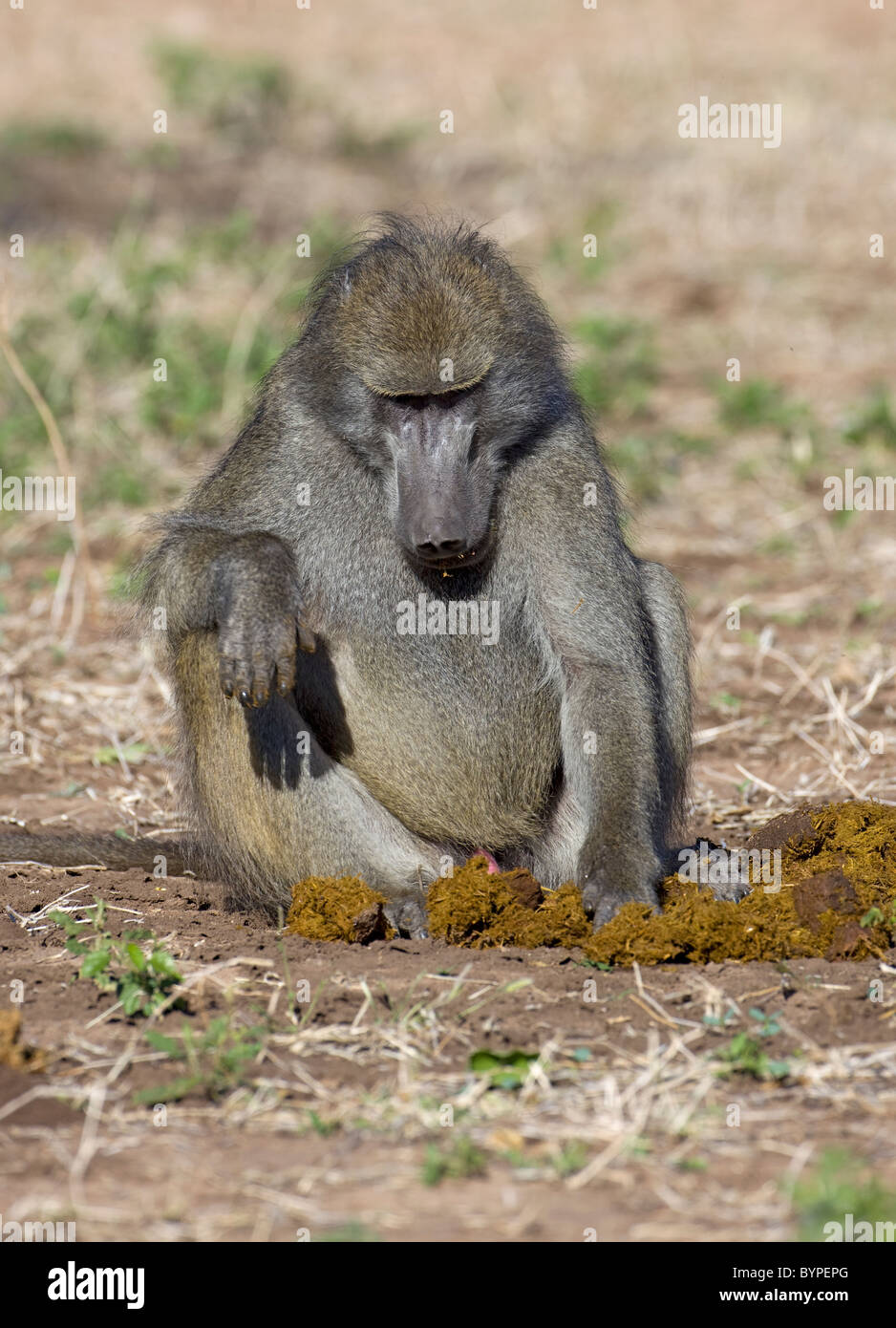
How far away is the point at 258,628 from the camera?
3.61 metres

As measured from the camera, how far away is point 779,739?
5.29 meters

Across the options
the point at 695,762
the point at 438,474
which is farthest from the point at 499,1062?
the point at 695,762

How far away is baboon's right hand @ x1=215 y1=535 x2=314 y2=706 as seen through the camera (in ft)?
11.8

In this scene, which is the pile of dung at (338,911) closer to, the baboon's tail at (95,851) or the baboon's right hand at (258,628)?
the baboon's right hand at (258,628)

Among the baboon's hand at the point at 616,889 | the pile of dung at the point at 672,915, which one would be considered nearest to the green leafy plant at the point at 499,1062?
the pile of dung at the point at 672,915

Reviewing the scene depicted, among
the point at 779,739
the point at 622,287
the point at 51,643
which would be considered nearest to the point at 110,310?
the point at 51,643

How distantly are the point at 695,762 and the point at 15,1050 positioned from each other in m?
2.75

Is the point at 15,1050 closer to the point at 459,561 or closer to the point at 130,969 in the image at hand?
the point at 130,969

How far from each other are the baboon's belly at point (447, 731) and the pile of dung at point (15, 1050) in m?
1.21

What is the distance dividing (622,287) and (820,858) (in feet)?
21.9

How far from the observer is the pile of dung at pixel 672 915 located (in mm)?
3570

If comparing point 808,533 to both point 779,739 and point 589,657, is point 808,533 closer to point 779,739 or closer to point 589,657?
point 779,739

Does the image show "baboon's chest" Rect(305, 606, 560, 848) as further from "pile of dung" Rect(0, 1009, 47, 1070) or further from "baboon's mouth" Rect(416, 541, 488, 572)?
"pile of dung" Rect(0, 1009, 47, 1070)
